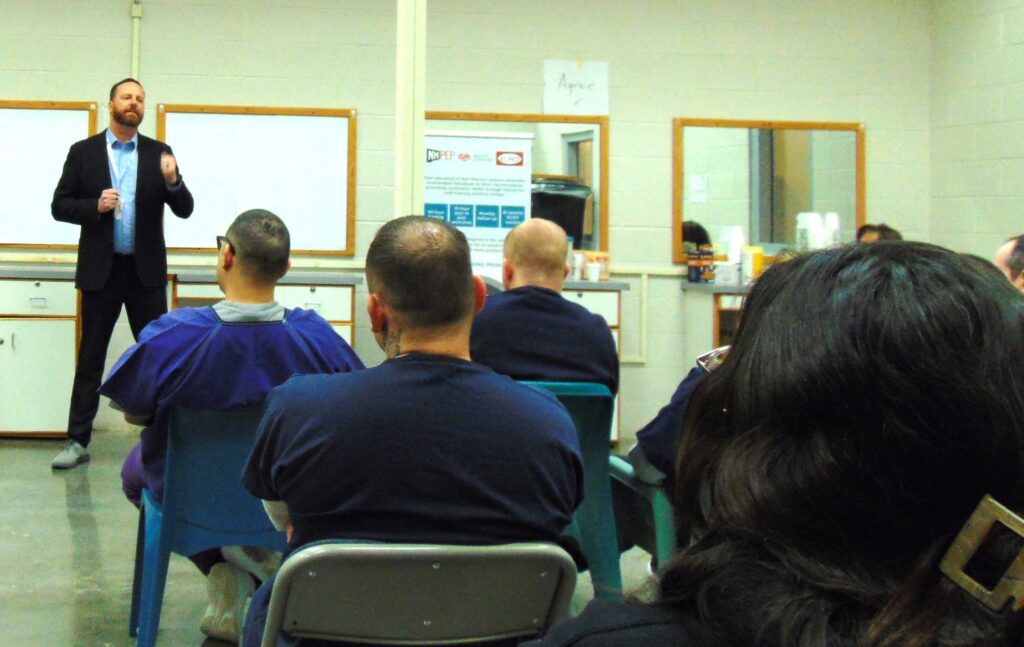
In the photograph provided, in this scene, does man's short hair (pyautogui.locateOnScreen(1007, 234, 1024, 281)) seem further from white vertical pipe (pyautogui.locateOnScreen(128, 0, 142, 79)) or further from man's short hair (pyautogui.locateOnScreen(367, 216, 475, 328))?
white vertical pipe (pyautogui.locateOnScreen(128, 0, 142, 79))

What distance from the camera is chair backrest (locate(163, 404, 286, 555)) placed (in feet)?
8.03

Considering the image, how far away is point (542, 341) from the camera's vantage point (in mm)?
2984

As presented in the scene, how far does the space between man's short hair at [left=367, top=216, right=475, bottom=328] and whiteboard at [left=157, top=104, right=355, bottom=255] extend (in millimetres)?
4587

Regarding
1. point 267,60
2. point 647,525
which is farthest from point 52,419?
point 647,525

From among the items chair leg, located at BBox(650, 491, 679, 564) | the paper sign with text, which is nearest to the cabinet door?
the paper sign with text

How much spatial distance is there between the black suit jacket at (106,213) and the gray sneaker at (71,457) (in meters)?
0.79

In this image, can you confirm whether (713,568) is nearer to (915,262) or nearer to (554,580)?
(915,262)

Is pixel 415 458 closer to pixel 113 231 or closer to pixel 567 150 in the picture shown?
pixel 113 231

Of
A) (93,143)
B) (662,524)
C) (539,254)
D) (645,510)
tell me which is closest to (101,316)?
(93,143)

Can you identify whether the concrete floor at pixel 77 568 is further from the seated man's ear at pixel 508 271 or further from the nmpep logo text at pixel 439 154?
the nmpep logo text at pixel 439 154

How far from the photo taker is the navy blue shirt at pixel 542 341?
9.75 ft

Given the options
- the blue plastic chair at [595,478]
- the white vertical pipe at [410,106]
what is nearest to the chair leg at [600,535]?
the blue plastic chair at [595,478]

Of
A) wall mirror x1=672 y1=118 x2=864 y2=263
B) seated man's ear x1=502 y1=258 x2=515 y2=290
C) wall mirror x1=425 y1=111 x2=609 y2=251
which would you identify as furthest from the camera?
wall mirror x1=672 y1=118 x2=864 y2=263

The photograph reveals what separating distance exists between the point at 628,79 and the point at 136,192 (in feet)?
9.65
